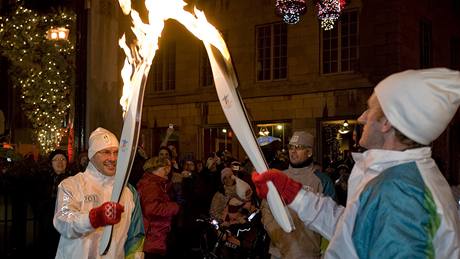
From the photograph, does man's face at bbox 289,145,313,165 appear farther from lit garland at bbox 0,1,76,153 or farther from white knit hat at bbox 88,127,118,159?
lit garland at bbox 0,1,76,153

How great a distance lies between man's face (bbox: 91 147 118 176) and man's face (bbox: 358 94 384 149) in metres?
2.57

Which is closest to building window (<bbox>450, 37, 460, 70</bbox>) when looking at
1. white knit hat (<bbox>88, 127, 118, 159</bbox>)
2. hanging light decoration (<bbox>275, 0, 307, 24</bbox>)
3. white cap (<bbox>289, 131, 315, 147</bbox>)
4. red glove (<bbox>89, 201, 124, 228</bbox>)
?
hanging light decoration (<bbox>275, 0, 307, 24</bbox>)

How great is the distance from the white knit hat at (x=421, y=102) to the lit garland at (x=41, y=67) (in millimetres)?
13712

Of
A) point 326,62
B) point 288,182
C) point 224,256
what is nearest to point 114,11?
point 224,256

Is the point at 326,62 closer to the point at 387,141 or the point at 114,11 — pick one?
the point at 114,11

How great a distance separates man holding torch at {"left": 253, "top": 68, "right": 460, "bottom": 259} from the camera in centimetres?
219

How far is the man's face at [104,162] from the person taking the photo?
4602mm

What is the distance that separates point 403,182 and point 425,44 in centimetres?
1877

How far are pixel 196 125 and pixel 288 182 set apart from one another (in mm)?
18595

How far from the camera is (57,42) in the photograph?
1533cm

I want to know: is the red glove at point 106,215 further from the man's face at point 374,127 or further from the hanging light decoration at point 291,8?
the hanging light decoration at point 291,8

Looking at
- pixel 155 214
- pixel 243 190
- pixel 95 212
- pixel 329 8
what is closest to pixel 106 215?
pixel 95 212

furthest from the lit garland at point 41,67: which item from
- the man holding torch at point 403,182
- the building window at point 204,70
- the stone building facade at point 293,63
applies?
the man holding torch at point 403,182

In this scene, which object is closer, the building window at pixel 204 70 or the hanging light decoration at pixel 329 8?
the hanging light decoration at pixel 329 8
